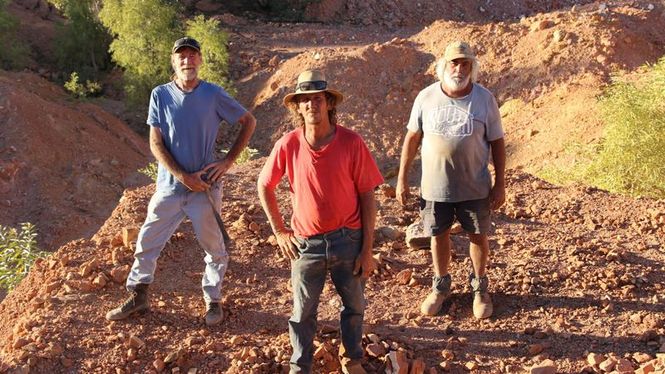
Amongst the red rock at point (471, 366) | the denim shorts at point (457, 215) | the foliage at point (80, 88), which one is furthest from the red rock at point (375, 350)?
the foliage at point (80, 88)

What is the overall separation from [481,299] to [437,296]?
251mm

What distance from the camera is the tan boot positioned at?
382 cm

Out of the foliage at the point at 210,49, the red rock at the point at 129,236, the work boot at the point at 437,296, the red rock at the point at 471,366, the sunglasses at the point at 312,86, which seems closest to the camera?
the sunglasses at the point at 312,86

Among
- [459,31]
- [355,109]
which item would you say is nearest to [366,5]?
[459,31]

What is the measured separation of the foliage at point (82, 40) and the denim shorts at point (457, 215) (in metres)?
12.3

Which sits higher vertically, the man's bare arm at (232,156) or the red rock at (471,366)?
the man's bare arm at (232,156)

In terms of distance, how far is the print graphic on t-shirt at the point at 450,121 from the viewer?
3441 mm

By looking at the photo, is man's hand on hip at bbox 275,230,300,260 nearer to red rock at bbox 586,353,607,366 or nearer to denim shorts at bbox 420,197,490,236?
denim shorts at bbox 420,197,490,236

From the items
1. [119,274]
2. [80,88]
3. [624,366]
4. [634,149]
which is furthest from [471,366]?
[80,88]

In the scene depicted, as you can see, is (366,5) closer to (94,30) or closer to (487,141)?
(94,30)

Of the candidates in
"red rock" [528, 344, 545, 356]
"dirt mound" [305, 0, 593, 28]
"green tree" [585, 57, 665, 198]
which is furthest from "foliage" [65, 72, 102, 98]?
"red rock" [528, 344, 545, 356]

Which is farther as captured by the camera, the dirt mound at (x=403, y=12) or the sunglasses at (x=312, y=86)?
the dirt mound at (x=403, y=12)

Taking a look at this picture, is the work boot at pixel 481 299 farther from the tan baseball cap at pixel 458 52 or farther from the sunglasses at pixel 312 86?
the sunglasses at pixel 312 86

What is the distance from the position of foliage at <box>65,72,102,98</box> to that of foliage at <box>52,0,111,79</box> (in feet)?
2.63
